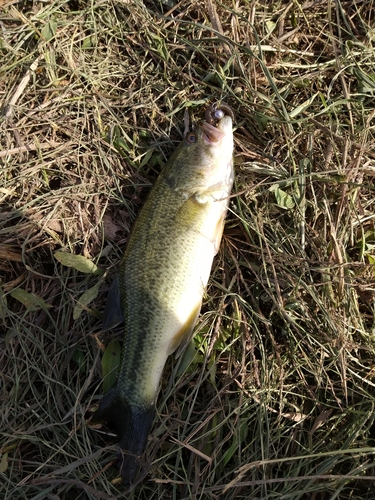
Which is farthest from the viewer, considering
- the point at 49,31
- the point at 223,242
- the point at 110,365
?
the point at 49,31

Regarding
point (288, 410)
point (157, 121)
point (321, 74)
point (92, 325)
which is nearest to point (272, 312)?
point (288, 410)

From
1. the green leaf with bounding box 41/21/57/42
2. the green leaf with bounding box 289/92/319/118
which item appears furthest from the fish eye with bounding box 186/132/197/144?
the green leaf with bounding box 41/21/57/42

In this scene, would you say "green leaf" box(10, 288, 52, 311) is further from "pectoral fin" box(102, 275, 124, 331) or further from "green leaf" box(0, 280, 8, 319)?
"pectoral fin" box(102, 275, 124, 331)

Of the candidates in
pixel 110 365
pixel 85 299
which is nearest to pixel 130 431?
pixel 110 365

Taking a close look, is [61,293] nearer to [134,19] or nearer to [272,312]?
[272,312]

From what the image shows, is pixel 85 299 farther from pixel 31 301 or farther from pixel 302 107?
pixel 302 107
